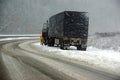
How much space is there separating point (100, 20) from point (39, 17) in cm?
2454

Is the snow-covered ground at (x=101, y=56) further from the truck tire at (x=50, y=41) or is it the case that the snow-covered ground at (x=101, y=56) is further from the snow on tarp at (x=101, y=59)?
the truck tire at (x=50, y=41)

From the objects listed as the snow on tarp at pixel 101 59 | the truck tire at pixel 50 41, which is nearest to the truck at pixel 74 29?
the snow on tarp at pixel 101 59

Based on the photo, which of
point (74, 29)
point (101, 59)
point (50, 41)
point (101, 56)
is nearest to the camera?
point (101, 59)

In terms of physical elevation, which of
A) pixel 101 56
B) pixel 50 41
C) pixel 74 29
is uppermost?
pixel 74 29

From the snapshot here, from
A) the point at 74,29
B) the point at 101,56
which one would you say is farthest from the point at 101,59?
the point at 74,29

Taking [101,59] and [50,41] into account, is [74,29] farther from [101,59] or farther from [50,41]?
[101,59]

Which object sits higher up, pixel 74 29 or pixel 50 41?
pixel 74 29

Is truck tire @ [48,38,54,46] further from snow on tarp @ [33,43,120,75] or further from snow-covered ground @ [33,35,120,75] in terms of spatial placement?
snow on tarp @ [33,43,120,75]

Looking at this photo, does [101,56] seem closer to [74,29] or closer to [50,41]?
[74,29]

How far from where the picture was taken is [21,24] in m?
104

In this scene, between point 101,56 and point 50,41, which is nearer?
point 101,56

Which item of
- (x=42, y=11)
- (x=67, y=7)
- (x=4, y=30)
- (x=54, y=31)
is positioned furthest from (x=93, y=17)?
(x=54, y=31)

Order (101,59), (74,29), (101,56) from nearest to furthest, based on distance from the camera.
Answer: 1. (101,59)
2. (101,56)
3. (74,29)

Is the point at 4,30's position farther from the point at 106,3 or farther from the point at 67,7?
the point at 106,3
